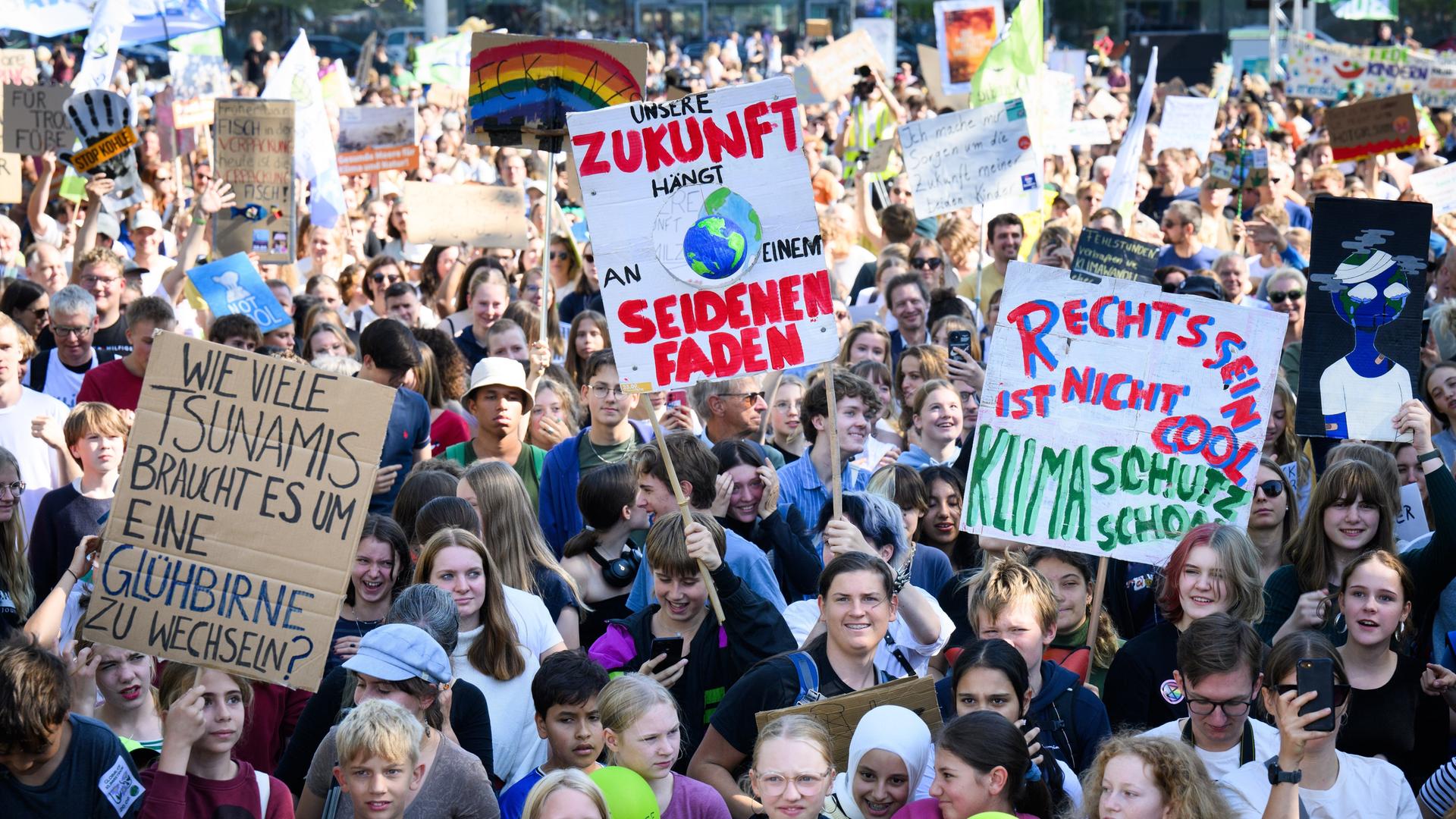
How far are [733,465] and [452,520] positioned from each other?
1.21m

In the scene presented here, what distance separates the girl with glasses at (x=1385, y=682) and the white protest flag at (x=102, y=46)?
9.48m

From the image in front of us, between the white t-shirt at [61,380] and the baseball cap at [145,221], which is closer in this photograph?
the white t-shirt at [61,380]

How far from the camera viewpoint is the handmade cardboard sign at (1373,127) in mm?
13797

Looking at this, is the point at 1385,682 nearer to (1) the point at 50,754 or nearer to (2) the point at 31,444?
(1) the point at 50,754

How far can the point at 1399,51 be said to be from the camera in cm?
2208

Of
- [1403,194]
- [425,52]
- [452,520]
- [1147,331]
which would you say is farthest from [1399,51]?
[452,520]

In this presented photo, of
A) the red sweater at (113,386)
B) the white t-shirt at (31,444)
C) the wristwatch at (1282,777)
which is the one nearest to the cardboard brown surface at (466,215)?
the red sweater at (113,386)

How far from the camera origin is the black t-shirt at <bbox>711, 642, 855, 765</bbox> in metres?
4.88

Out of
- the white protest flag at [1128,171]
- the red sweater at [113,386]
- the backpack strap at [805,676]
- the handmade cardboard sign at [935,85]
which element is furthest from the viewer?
the handmade cardboard sign at [935,85]

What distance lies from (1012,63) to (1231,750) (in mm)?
10713

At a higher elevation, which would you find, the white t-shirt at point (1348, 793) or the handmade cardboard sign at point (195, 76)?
the handmade cardboard sign at point (195, 76)

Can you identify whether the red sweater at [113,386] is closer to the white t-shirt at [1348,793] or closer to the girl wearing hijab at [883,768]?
the girl wearing hijab at [883,768]

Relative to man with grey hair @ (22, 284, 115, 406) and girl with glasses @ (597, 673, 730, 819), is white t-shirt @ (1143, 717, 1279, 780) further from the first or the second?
man with grey hair @ (22, 284, 115, 406)

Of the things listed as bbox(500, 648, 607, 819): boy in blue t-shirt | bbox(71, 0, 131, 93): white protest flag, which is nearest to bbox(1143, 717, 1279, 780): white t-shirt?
bbox(500, 648, 607, 819): boy in blue t-shirt
